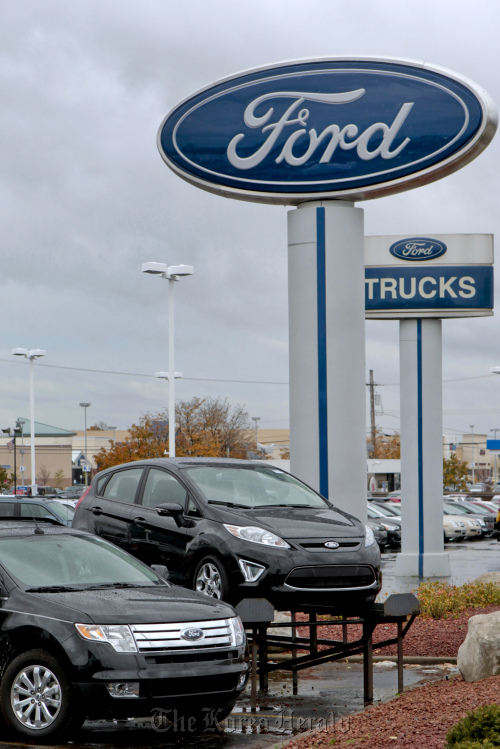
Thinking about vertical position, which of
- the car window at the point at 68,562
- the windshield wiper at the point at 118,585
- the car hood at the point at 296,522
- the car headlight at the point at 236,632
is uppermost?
the car hood at the point at 296,522

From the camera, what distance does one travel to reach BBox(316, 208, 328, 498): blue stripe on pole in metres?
13.3

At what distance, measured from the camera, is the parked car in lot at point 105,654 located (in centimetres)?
678

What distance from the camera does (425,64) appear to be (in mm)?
13219

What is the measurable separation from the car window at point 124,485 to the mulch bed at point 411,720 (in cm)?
409

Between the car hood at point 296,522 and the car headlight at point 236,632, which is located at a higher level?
the car hood at point 296,522

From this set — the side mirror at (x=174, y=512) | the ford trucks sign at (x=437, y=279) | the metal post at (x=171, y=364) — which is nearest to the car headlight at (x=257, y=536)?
the side mirror at (x=174, y=512)

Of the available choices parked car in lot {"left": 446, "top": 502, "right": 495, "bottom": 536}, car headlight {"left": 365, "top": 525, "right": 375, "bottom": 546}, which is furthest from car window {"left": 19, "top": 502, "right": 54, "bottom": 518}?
parked car in lot {"left": 446, "top": 502, "right": 495, "bottom": 536}

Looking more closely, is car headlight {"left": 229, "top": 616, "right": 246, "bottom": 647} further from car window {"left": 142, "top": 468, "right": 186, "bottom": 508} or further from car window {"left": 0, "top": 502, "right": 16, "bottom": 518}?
car window {"left": 0, "top": 502, "right": 16, "bottom": 518}

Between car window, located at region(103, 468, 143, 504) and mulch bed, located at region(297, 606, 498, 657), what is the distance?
2.73 m

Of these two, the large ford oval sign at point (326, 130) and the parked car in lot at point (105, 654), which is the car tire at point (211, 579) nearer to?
the parked car in lot at point (105, 654)

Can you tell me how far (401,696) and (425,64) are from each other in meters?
8.53

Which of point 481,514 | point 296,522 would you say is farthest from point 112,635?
point 481,514

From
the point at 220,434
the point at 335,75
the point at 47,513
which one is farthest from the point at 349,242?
the point at 220,434

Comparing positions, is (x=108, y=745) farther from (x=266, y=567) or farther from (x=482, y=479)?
(x=482, y=479)
